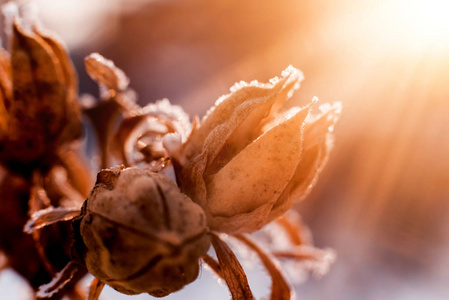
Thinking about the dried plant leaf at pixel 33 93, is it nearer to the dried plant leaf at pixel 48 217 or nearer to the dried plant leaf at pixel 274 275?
the dried plant leaf at pixel 48 217

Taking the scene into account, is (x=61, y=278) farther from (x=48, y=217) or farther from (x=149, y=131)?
→ (x=149, y=131)

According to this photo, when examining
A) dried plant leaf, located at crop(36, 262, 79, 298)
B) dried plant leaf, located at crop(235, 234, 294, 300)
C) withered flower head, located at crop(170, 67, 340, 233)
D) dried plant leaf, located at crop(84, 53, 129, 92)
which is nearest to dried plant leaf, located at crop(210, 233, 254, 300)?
withered flower head, located at crop(170, 67, 340, 233)

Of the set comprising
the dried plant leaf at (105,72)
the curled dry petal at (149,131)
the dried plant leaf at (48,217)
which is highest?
the dried plant leaf at (105,72)

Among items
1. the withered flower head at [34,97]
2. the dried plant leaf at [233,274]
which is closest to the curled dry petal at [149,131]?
the withered flower head at [34,97]

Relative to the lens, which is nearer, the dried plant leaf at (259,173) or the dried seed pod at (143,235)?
the dried seed pod at (143,235)

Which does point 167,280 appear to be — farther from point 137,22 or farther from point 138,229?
point 137,22

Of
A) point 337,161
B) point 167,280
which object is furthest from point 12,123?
point 337,161
